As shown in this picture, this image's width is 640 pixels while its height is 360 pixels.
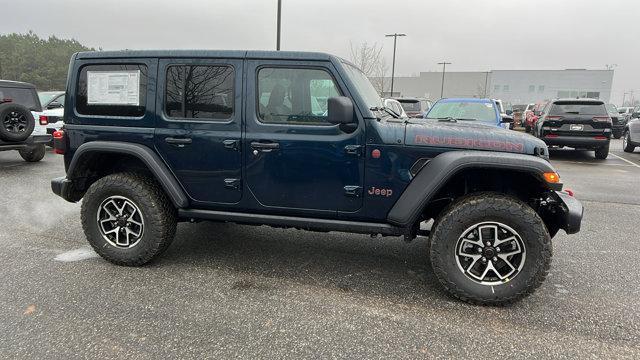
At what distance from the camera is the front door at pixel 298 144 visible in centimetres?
334

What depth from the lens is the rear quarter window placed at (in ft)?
12.1

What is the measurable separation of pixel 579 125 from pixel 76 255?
456 inches

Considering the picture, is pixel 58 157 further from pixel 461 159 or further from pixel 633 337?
pixel 633 337

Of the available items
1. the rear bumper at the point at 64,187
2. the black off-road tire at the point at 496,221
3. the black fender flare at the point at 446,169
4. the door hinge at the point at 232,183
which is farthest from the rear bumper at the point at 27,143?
the black off-road tire at the point at 496,221

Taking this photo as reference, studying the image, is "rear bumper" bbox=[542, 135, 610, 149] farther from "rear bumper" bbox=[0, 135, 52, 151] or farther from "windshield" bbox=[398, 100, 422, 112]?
"rear bumper" bbox=[0, 135, 52, 151]

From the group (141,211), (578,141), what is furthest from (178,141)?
(578,141)

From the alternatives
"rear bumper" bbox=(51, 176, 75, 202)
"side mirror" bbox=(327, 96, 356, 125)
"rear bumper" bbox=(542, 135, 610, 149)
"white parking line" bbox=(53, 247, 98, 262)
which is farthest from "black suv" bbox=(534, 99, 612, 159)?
"rear bumper" bbox=(51, 176, 75, 202)

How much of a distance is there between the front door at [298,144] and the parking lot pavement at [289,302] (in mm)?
749

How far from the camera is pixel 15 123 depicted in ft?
27.5

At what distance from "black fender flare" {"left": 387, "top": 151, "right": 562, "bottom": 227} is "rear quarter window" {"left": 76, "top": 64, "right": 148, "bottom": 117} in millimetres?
2380

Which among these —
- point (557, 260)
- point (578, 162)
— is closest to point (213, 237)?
point (557, 260)

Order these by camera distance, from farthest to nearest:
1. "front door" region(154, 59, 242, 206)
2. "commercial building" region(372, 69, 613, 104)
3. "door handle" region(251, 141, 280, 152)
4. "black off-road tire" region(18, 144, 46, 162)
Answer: "commercial building" region(372, 69, 613, 104) → "black off-road tire" region(18, 144, 46, 162) → "front door" region(154, 59, 242, 206) → "door handle" region(251, 141, 280, 152)

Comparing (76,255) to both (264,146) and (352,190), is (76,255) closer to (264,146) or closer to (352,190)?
(264,146)

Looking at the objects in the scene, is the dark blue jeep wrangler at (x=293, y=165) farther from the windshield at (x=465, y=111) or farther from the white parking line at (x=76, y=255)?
the windshield at (x=465, y=111)
